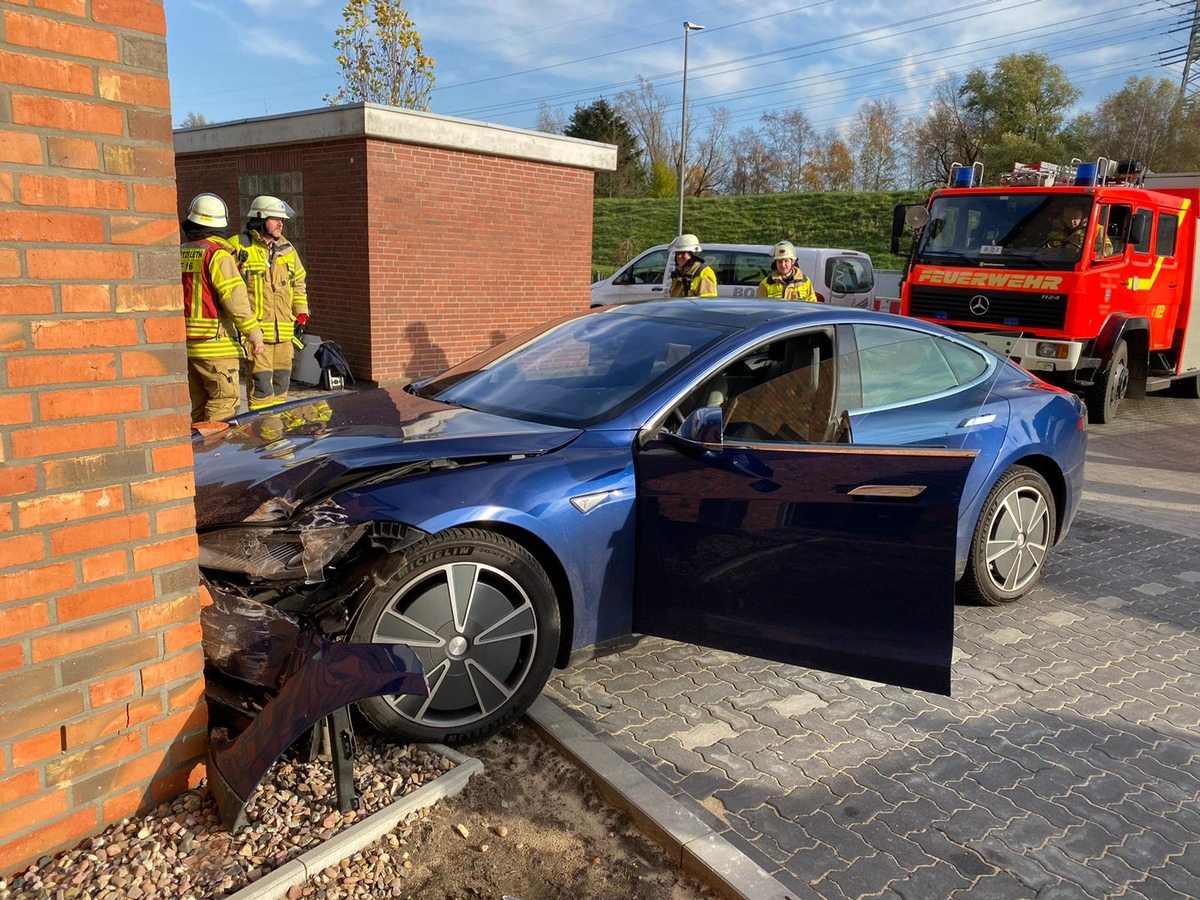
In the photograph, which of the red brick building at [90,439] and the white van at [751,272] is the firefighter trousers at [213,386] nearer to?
the red brick building at [90,439]

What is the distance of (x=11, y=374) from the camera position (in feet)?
6.91

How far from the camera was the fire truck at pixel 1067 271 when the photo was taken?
9906 mm

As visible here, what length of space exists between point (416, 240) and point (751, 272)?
21.3 feet

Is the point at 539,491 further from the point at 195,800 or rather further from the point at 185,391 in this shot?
the point at 195,800

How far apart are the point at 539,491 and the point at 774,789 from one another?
1259 mm

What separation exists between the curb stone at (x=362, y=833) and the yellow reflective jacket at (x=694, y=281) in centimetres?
639

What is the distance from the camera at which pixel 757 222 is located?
40.8m

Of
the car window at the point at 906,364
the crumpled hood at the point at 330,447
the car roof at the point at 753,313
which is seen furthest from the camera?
the car window at the point at 906,364

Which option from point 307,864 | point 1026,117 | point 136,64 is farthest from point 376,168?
point 1026,117

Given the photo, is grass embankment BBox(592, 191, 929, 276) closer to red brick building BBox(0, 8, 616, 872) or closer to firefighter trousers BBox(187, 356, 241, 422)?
firefighter trousers BBox(187, 356, 241, 422)

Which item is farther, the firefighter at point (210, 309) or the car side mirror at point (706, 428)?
the firefighter at point (210, 309)

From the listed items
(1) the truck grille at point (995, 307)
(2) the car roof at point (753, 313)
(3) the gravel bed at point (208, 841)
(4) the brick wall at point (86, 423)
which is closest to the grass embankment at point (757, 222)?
(1) the truck grille at point (995, 307)

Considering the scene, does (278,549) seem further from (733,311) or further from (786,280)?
(786,280)

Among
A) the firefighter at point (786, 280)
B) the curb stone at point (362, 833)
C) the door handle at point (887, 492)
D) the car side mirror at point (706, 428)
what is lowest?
the curb stone at point (362, 833)
